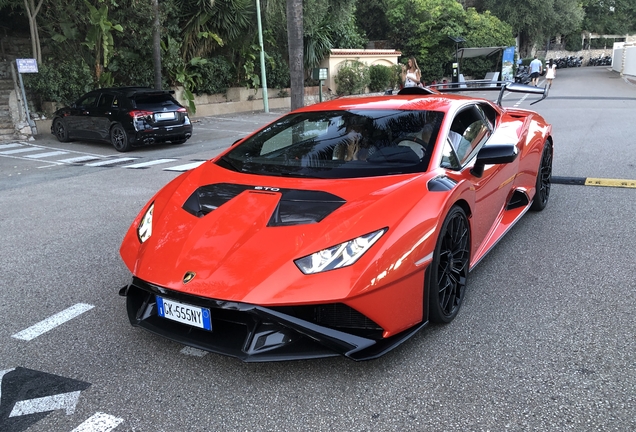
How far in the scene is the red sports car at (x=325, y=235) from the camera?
2.49 meters

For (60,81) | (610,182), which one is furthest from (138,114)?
(610,182)

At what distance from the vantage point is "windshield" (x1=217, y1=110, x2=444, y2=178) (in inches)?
133

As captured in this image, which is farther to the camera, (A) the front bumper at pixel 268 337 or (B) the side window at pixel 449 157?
(B) the side window at pixel 449 157

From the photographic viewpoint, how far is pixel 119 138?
12.1m

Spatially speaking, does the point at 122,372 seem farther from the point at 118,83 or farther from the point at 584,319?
the point at 118,83

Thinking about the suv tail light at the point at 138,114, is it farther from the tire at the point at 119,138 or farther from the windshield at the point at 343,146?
the windshield at the point at 343,146

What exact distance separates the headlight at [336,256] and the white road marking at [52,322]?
1.87 metres

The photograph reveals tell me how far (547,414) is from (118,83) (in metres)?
18.0

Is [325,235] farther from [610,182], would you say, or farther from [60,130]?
[60,130]

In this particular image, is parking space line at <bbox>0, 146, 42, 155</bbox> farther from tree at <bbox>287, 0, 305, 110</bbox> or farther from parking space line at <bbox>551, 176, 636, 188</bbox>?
parking space line at <bbox>551, 176, 636, 188</bbox>

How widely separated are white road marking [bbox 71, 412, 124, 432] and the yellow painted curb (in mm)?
6352

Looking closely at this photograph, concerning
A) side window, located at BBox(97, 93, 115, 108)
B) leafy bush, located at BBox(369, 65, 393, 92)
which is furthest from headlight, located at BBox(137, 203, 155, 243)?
leafy bush, located at BBox(369, 65, 393, 92)

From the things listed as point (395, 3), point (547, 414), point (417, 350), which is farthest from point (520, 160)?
point (395, 3)

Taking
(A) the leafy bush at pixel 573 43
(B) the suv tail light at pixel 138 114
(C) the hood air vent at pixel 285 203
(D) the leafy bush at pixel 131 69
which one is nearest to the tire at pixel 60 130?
(B) the suv tail light at pixel 138 114
